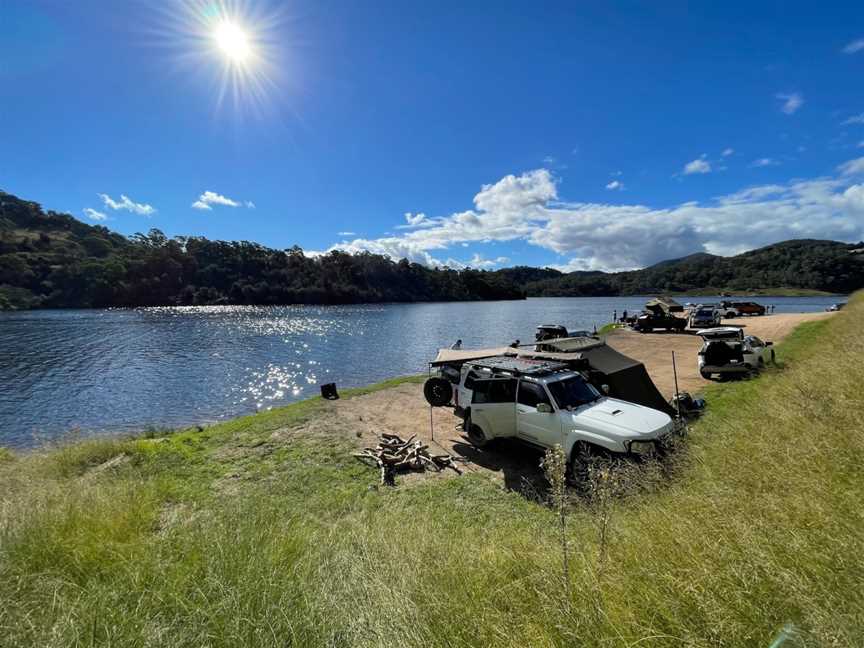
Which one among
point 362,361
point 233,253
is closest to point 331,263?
point 233,253

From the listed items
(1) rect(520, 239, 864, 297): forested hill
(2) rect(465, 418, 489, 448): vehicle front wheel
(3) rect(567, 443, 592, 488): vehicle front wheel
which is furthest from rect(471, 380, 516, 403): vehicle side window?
(1) rect(520, 239, 864, 297): forested hill

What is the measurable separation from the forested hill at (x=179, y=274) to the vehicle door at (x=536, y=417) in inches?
5509

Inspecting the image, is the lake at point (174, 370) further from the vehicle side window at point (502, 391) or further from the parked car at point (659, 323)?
the vehicle side window at point (502, 391)

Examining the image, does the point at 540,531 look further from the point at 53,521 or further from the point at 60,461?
the point at 60,461

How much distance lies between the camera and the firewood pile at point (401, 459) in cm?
976

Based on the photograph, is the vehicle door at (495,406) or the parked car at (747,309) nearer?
the vehicle door at (495,406)

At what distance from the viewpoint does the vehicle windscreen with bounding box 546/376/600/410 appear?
8969 millimetres

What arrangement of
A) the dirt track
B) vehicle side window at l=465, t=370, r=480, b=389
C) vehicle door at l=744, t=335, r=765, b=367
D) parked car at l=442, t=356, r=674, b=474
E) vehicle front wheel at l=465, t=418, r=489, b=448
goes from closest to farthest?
1. parked car at l=442, t=356, r=674, b=474
2. vehicle front wheel at l=465, t=418, r=489, b=448
3. vehicle side window at l=465, t=370, r=480, b=389
4. vehicle door at l=744, t=335, r=765, b=367
5. the dirt track

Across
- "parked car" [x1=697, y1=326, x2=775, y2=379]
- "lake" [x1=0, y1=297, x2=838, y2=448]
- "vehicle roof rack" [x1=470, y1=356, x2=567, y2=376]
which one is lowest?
"lake" [x1=0, y1=297, x2=838, y2=448]

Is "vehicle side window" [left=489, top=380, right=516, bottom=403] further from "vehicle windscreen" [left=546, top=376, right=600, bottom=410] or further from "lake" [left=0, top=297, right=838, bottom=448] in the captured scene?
"lake" [left=0, top=297, right=838, bottom=448]

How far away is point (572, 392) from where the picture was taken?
9250 mm

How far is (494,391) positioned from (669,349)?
23.6 metres

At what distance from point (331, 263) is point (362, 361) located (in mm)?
130689

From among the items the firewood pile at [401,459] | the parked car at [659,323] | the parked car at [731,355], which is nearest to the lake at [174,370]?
the firewood pile at [401,459]
